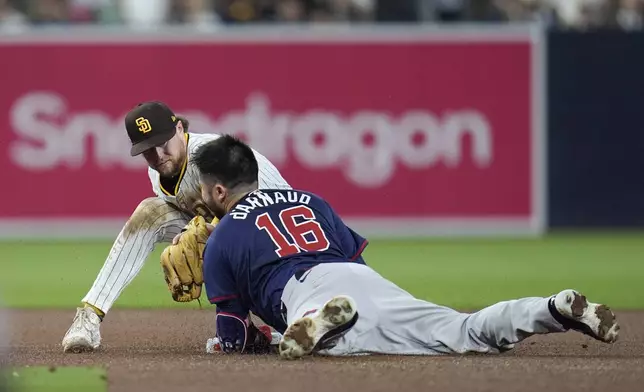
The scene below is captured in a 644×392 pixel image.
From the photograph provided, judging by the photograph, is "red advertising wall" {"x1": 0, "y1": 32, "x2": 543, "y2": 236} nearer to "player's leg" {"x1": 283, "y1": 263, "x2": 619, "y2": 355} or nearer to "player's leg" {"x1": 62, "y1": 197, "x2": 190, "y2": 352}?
"player's leg" {"x1": 62, "y1": 197, "x2": 190, "y2": 352}

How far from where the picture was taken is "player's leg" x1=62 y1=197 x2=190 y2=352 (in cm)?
740

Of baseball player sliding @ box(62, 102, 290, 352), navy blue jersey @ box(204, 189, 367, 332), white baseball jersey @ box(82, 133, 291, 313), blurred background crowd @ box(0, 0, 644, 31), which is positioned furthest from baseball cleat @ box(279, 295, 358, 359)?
blurred background crowd @ box(0, 0, 644, 31)

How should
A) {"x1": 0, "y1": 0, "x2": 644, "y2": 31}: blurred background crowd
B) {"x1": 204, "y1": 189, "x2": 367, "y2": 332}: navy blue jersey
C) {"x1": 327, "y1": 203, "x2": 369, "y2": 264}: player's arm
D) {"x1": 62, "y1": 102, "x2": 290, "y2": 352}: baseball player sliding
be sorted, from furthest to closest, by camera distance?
1. {"x1": 0, "y1": 0, "x2": 644, "y2": 31}: blurred background crowd
2. {"x1": 62, "y1": 102, "x2": 290, "y2": 352}: baseball player sliding
3. {"x1": 327, "y1": 203, "x2": 369, "y2": 264}: player's arm
4. {"x1": 204, "y1": 189, "x2": 367, "y2": 332}: navy blue jersey

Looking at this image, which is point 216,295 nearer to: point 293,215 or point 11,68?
point 293,215

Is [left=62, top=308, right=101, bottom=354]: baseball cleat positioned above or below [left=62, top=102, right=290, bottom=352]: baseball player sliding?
below

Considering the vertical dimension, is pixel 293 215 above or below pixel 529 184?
above

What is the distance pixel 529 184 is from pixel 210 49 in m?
4.27

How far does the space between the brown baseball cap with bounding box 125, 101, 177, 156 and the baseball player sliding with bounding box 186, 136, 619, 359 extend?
50cm

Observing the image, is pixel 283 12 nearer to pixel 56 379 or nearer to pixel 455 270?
pixel 455 270

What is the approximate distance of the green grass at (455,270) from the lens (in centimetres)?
1084

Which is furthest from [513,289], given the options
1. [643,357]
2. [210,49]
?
[210,49]

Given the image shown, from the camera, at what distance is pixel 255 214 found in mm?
6934

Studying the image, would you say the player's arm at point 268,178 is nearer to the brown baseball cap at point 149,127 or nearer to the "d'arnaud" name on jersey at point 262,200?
the "d'arnaud" name on jersey at point 262,200

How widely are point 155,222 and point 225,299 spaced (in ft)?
3.53
